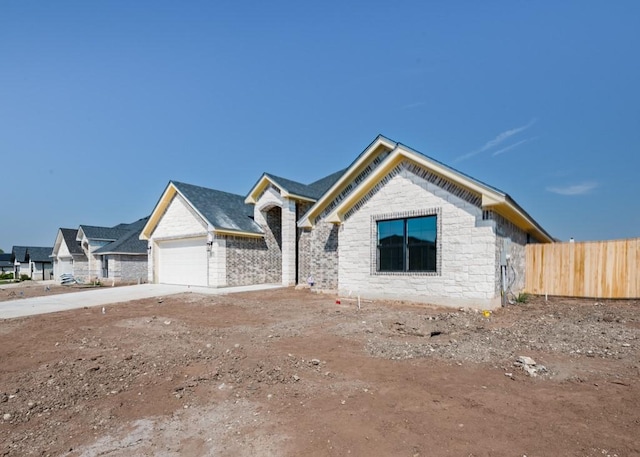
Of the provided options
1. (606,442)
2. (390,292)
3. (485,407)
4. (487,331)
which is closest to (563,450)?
(606,442)

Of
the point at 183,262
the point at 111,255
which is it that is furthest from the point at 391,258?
the point at 111,255

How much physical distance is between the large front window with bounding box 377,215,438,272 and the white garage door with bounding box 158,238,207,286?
37.7ft

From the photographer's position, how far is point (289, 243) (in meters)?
19.1

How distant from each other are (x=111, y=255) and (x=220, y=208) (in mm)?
11984

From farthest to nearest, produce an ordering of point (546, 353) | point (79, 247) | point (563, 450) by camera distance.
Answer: point (79, 247)
point (546, 353)
point (563, 450)

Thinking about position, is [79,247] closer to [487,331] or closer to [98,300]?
[98,300]

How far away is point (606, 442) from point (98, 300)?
1726 centimetres

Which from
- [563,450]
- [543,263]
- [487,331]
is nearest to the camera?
[563,450]

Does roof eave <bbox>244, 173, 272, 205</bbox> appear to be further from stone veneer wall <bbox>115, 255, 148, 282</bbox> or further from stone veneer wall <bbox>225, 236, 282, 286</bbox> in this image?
stone veneer wall <bbox>115, 255, 148, 282</bbox>

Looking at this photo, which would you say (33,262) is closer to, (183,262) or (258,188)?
(183,262)

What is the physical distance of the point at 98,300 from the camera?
15062 mm

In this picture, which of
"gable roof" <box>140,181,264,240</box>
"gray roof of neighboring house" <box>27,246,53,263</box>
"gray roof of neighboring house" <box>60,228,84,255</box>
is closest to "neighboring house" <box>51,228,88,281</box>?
"gray roof of neighboring house" <box>60,228,84,255</box>

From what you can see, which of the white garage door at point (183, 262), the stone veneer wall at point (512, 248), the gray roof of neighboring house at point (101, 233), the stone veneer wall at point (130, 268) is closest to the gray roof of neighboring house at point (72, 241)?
the gray roof of neighboring house at point (101, 233)

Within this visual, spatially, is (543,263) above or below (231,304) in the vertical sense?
above
